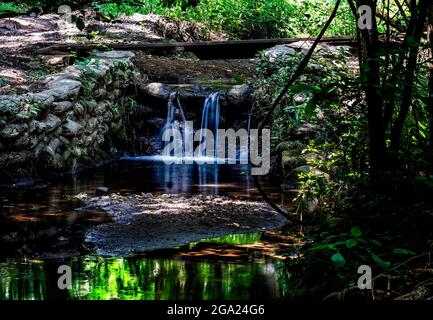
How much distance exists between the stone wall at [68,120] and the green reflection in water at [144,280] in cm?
378

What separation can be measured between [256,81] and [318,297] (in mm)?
8287

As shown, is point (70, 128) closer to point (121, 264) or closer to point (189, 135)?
point (189, 135)

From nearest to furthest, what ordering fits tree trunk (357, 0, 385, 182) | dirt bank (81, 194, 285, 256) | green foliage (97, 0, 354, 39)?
1. tree trunk (357, 0, 385, 182)
2. dirt bank (81, 194, 285, 256)
3. green foliage (97, 0, 354, 39)

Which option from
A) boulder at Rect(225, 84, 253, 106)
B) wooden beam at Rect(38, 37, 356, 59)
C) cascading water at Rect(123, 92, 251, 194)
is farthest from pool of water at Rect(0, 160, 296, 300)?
wooden beam at Rect(38, 37, 356, 59)

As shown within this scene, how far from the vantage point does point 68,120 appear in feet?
32.2

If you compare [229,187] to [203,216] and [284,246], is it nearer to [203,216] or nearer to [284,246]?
[203,216]

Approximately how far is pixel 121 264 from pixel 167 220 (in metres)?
1.58

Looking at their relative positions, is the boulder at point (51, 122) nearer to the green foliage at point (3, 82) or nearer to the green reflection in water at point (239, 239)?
the green foliage at point (3, 82)

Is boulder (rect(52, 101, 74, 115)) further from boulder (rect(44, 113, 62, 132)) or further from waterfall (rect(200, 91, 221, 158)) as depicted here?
waterfall (rect(200, 91, 221, 158))

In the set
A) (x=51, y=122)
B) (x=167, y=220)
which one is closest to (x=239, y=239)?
(x=167, y=220)

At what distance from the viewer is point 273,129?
10172mm

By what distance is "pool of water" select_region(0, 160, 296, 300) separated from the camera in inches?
163
